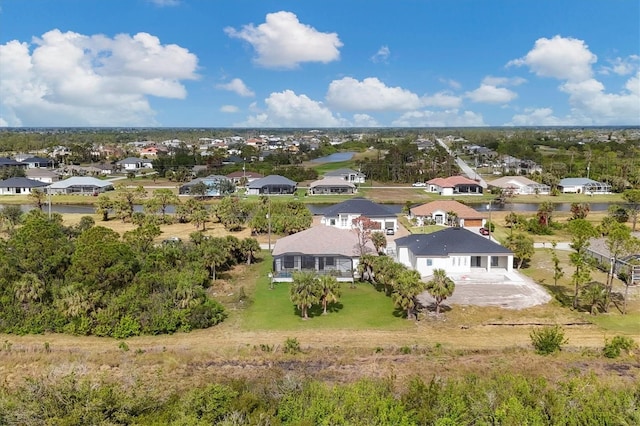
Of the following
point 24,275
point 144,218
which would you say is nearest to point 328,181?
point 144,218

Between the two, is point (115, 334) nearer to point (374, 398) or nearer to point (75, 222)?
point (374, 398)

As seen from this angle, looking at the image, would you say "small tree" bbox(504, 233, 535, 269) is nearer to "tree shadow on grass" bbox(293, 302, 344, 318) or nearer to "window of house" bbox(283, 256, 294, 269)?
"tree shadow on grass" bbox(293, 302, 344, 318)

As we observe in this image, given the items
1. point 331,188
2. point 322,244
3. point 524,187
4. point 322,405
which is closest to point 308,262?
point 322,244

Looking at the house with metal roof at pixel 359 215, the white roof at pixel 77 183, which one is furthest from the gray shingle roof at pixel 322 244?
the white roof at pixel 77 183

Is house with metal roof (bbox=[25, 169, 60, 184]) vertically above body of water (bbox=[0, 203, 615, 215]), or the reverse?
house with metal roof (bbox=[25, 169, 60, 184])

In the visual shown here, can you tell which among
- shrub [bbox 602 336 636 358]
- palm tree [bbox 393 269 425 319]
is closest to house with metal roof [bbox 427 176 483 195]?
palm tree [bbox 393 269 425 319]
